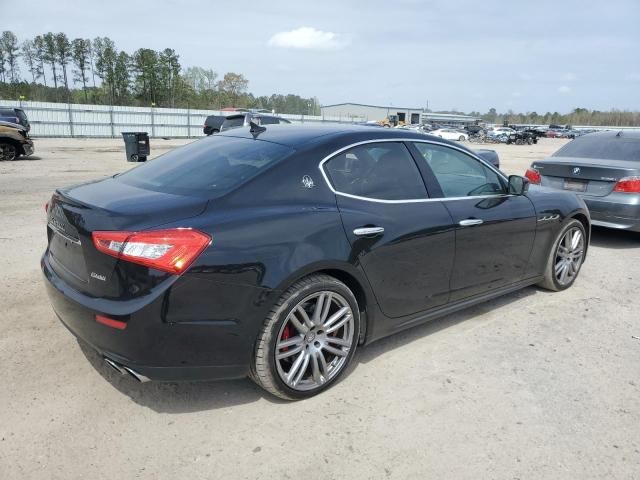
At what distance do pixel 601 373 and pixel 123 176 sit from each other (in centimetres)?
360

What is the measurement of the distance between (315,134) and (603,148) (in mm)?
5813

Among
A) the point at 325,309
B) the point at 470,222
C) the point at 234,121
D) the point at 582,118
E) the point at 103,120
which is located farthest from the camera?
the point at 582,118

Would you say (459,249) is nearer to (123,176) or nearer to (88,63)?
(123,176)

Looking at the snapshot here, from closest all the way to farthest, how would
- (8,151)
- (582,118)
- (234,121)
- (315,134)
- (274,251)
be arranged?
(274,251), (315,134), (8,151), (234,121), (582,118)

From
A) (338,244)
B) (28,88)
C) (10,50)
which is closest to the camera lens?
(338,244)

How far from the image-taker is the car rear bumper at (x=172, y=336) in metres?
2.44

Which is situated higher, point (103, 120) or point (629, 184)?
point (629, 184)

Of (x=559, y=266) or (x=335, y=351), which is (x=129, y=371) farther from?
(x=559, y=266)

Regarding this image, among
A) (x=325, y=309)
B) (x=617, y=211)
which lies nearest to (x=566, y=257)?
(x=617, y=211)

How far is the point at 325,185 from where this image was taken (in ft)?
10.1

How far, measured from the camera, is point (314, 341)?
300 cm

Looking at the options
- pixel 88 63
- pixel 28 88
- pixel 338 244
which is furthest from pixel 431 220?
pixel 88 63

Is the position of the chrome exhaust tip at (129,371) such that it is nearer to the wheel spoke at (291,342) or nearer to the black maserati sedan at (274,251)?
the black maserati sedan at (274,251)

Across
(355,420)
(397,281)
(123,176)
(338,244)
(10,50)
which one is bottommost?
(355,420)
